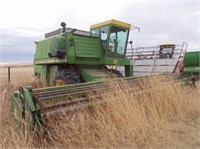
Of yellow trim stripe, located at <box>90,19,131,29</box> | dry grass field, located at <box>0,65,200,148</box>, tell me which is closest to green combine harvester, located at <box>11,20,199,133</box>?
yellow trim stripe, located at <box>90,19,131,29</box>

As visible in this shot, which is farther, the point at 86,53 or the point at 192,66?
the point at 192,66

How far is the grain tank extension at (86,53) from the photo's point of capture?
5.70 meters

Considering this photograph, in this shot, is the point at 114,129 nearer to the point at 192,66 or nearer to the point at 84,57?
the point at 84,57

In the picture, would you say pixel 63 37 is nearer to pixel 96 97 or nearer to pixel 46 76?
pixel 46 76

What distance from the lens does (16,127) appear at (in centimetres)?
289

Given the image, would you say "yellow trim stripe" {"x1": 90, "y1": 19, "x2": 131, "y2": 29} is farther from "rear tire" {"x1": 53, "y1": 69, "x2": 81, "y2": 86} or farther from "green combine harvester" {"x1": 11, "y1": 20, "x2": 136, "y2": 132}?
"rear tire" {"x1": 53, "y1": 69, "x2": 81, "y2": 86}

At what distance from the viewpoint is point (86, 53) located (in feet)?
19.7

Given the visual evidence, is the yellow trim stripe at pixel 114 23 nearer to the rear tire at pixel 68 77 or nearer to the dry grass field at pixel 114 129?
the rear tire at pixel 68 77

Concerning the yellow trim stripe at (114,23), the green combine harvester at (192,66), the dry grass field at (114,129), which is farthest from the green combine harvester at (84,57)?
the green combine harvester at (192,66)

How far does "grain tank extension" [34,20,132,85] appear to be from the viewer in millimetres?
5699

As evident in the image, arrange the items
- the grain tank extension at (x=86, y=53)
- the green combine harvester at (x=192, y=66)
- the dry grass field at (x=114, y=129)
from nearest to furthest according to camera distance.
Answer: the dry grass field at (x=114, y=129) → the grain tank extension at (x=86, y=53) → the green combine harvester at (x=192, y=66)

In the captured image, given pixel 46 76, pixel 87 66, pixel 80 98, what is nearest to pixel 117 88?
pixel 80 98

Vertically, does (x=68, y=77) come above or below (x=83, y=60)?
below

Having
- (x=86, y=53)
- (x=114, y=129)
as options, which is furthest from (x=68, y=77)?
(x=114, y=129)
